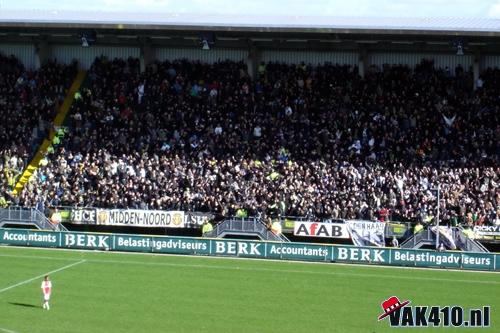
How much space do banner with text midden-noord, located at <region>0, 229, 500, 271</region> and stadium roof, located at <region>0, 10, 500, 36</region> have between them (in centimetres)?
1089

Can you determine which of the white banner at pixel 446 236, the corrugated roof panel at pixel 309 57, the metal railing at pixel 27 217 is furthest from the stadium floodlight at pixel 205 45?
the white banner at pixel 446 236

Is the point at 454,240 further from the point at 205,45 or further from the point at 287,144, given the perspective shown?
the point at 205,45

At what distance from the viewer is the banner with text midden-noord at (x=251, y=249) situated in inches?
1687

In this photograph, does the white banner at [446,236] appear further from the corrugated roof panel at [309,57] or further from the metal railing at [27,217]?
the metal railing at [27,217]

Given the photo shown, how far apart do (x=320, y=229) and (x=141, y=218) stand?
318 inches

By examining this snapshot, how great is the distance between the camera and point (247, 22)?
173 feet

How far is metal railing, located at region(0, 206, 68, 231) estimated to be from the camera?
160 ft

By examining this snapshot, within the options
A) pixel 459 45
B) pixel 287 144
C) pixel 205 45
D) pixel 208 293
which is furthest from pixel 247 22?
pixel 208 293

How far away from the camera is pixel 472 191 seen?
4522 cm

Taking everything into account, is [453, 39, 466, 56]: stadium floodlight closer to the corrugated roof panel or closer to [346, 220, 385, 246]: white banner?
the corrugated roof panel

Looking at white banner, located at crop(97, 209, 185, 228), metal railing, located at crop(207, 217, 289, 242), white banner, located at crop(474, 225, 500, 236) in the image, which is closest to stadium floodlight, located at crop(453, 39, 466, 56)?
white banner, located at crop(474, 225, 500, 236)

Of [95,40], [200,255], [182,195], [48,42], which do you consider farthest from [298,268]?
[48,42]

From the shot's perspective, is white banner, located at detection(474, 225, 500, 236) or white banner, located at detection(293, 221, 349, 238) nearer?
white banner, located at detection(474, 225, 500, 236)

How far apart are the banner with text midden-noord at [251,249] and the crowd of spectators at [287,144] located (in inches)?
81.8
